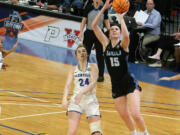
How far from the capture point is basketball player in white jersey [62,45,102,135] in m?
5.88

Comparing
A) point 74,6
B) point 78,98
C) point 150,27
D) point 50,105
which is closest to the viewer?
point 78,98

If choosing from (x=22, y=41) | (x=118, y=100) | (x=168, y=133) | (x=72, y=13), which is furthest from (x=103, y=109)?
(x=22, y=41)

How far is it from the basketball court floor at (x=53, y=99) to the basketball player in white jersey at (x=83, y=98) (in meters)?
1.33

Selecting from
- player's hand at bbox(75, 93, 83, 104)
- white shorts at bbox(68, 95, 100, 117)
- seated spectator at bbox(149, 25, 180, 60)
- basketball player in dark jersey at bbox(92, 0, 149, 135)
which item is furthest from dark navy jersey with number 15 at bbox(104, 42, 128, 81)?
seated spectator at bbox(149, 25, 180, 60)

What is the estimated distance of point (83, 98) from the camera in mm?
6059

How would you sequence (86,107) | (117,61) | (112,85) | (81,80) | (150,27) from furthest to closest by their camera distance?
(150,27), (112,85), (117,61), (81,80), (86,107)

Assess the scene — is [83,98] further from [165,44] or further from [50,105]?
[165,44]

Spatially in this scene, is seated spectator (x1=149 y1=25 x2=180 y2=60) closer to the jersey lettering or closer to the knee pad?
the jersey lettering

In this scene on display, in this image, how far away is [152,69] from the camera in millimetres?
13828

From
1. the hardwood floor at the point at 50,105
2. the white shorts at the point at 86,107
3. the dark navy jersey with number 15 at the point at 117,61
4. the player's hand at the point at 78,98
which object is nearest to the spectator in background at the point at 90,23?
the hardwood floor at the point at 50,105

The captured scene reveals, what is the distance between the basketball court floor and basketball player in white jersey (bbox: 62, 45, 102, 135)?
A: 1.33 m

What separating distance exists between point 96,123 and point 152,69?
8.16 metres

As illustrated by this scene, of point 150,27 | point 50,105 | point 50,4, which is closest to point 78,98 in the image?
point 50,105

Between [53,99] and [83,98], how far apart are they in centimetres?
347
